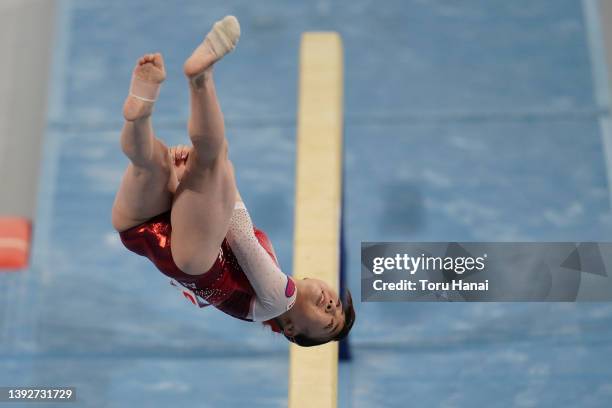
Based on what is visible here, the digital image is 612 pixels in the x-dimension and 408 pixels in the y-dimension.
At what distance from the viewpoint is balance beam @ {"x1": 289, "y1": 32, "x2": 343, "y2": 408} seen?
9.34 ft

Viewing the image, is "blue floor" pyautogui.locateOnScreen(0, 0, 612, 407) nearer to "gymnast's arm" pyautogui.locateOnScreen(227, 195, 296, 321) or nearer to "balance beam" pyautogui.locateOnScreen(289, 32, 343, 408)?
"balance beam" pyautogui.locateOnScreen(289, 32, 343, 408)

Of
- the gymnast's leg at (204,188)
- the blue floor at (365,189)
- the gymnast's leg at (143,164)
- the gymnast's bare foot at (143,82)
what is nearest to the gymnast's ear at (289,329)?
the gymnast's leg at (204,188)

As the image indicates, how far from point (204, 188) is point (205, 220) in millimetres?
78

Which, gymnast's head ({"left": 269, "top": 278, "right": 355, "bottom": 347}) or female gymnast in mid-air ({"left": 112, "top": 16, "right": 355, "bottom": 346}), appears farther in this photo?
gymnast's head ({"left": 269, "top": 278, "right": 355, "bottom": 347})

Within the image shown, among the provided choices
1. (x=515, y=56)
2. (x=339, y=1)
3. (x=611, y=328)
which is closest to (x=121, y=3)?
(x=339, y=1)

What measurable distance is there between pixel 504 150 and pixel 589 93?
1.90ft

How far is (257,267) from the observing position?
7.83 feet

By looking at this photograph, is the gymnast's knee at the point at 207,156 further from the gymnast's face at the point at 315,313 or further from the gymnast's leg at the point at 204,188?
the gymnast's face at the point at 315,313

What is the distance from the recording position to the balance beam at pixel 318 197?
2.85m

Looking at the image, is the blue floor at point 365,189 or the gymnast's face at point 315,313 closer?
the gymnast's face at point 315,313

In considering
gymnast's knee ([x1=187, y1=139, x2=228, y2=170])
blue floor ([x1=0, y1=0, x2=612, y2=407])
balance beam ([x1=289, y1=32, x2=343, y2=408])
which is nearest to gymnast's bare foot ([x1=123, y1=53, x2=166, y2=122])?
gymnast's knee ([x1=187, y1=139, x2=228, y2=170])

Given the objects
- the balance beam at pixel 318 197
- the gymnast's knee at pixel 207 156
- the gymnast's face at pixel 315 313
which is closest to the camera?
the gymnast's knee at pixel 207 156

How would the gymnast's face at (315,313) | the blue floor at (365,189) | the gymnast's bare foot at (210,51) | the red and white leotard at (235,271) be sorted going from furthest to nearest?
1. the blue floor at (365,189)
2. the gymnast's face at (315,313)
3. the red and white leotard at (235,271)
4. the gymnast's bare foot at (210,51)

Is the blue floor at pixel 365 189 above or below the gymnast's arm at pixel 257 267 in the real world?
above
